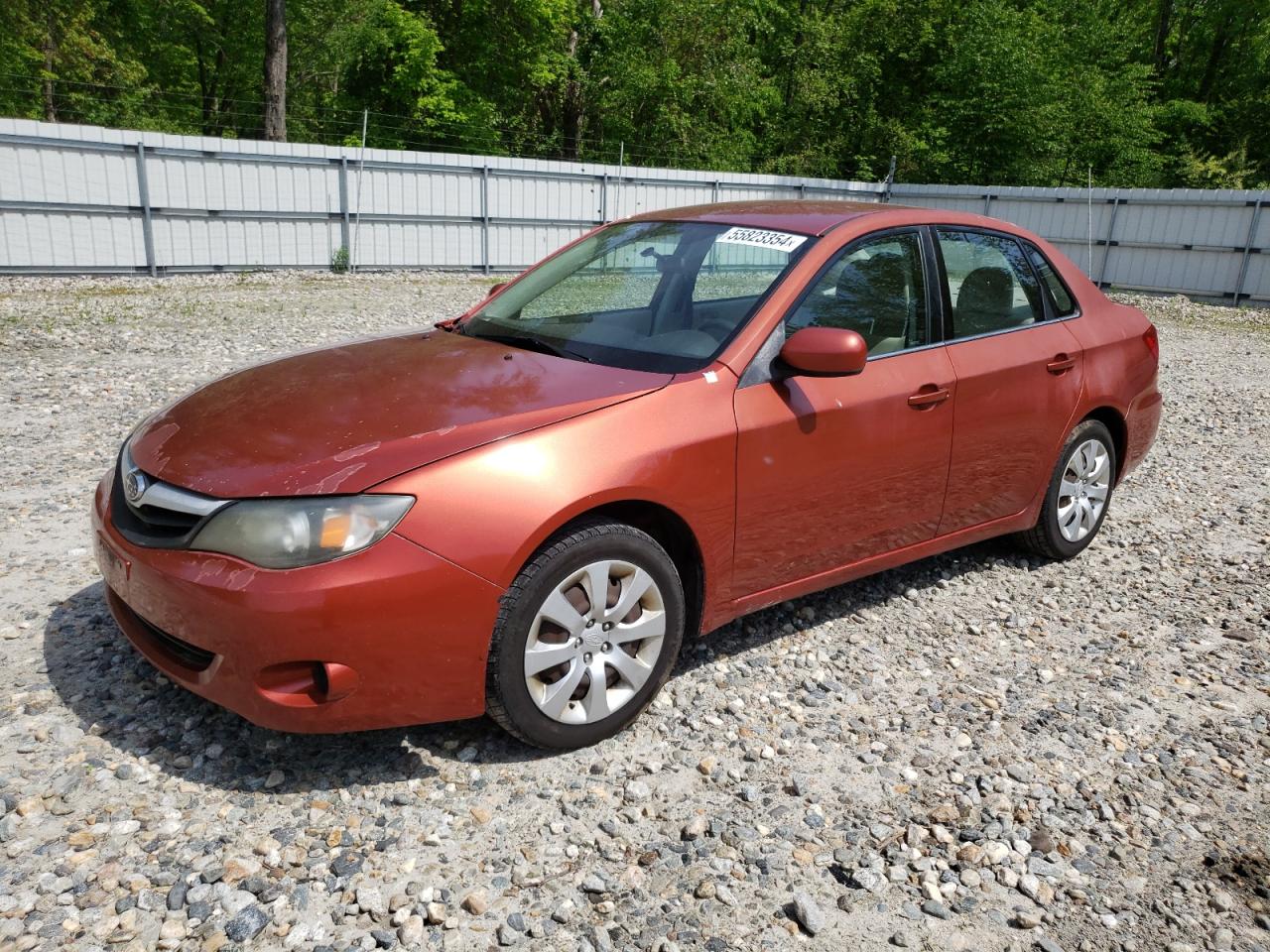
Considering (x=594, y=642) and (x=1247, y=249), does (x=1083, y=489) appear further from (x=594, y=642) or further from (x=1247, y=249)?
(x=1247, y=249)

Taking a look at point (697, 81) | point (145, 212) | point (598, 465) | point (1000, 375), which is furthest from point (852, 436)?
point (697, 81)

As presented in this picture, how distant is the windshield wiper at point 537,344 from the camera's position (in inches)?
141

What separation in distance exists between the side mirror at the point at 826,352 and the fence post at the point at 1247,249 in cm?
1926

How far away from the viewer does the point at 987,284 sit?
4.52m

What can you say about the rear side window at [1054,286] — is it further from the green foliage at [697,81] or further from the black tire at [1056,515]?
the green foliage at [697,81]

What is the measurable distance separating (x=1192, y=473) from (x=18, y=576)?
23.7 feet

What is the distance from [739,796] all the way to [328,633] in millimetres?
1324

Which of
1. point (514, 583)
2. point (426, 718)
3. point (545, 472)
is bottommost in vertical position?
point (426, 718)

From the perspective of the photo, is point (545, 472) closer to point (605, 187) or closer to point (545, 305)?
point (545, 305)

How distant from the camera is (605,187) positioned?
2053 cm

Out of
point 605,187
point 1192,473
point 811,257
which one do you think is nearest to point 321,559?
point 811,257

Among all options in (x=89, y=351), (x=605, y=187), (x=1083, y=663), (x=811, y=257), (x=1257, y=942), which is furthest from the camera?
(x=605, y=187)

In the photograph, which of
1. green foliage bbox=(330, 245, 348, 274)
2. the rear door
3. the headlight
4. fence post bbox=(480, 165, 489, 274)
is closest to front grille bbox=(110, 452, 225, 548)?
the headlight

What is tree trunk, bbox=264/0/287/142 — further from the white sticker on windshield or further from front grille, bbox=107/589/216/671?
front grille, bbox=107/589/216/671
